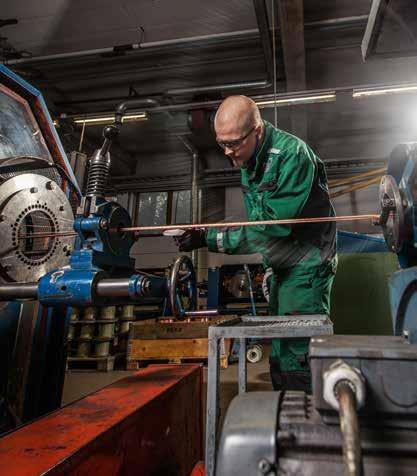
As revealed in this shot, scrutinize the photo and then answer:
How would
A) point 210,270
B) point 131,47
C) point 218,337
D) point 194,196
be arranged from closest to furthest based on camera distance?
point 218,337
point 131,47
point 210,270
point 194,196

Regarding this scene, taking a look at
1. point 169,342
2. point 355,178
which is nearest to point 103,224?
point 169,342

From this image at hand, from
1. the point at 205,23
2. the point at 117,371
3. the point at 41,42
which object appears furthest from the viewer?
the point at 41,42

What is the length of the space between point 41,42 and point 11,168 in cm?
396

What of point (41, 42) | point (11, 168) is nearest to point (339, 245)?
point (11, 168)

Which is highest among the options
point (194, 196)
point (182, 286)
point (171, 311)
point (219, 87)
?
point (219, 87)

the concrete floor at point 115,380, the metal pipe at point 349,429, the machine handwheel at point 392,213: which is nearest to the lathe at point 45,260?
the machine handwheel at point 392,213

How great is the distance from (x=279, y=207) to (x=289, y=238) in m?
0.19

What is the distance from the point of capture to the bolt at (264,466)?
0.50 metres

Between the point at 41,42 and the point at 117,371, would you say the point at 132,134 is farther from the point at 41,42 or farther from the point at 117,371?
the point at 117,371

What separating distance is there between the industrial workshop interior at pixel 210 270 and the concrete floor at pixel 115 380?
4cm

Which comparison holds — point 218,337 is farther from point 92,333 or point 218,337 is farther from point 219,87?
point 219,87

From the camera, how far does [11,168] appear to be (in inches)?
60.1

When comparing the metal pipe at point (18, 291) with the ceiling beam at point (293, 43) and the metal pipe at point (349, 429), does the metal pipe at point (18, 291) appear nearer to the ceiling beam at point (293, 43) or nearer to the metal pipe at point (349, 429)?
the metal pipe at point (349, 429)

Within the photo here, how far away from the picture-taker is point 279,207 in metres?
1.55
